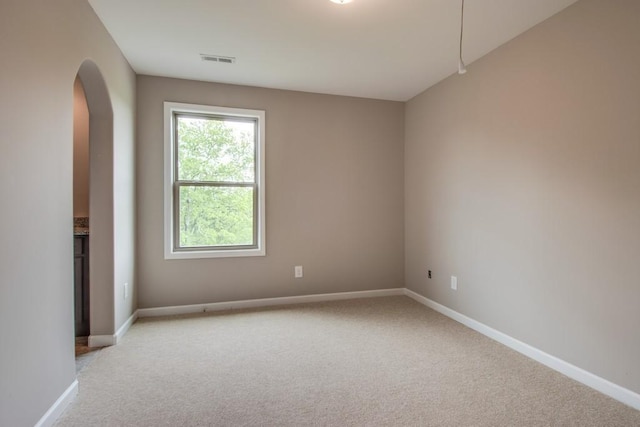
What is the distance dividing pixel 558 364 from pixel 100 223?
143 inches

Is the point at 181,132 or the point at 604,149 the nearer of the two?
the point at 604,149

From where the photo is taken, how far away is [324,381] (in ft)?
6.97

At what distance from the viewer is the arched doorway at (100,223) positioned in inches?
103

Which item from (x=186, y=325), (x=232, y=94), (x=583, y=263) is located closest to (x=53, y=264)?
(x=186, y=325)

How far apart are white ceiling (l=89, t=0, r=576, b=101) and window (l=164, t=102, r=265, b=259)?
476mm

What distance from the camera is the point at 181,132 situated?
11.6 feet

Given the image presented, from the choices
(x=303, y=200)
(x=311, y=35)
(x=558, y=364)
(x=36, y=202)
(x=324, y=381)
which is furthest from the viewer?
(x=303, y=200)

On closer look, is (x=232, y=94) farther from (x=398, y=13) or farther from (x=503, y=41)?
(x=503, y=41)

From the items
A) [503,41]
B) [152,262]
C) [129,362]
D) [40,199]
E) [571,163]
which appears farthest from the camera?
[152,262]

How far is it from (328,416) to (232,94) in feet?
10.6

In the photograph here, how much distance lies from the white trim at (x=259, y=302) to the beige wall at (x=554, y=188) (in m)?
0.93

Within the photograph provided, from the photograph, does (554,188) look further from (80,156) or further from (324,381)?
(80,156)

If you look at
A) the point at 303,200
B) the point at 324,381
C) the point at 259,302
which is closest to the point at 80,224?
the point at 259,302

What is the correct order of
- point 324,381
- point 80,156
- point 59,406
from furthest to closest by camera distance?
1. point 80,156
2. point 324,381
3. point 59,406
